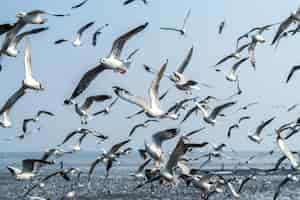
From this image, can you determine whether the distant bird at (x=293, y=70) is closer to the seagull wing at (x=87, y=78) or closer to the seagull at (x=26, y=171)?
A: the seagull wing at (x=87, y=78)

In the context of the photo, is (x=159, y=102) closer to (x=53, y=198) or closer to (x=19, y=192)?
(x=53, y=198)

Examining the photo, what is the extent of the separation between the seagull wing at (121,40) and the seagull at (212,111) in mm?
5025

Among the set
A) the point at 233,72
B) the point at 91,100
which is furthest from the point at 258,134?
the point at 91,100

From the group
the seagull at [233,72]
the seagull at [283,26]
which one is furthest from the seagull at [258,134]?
the seagull at [283,26]

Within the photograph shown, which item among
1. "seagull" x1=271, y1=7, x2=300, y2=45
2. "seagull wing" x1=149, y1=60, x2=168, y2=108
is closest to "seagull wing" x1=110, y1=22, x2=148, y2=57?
"seagull wing" x1=149, y1=60, x2=168, y2=108

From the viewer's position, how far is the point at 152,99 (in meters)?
17.6

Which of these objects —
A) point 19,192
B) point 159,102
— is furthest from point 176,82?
point 19,192

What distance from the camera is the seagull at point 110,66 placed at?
55.3 ft

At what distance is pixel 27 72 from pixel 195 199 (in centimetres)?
2019

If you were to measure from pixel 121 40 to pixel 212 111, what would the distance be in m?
6.00

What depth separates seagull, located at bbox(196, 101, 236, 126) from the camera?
21375 mm

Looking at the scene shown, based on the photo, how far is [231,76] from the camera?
2422 centimetres

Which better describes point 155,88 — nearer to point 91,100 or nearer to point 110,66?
point 110,66

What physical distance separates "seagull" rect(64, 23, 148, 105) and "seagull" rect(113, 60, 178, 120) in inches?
22.3
